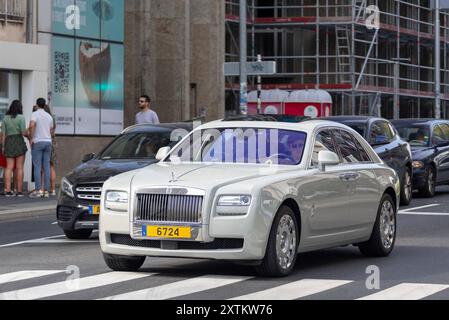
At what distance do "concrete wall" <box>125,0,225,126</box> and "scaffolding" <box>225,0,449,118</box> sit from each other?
25.7ft

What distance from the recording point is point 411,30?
61219 mm

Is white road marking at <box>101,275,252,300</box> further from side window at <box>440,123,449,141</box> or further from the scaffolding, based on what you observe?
the scaffolding

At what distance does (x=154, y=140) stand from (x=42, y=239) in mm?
2425

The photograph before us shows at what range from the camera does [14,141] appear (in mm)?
26281

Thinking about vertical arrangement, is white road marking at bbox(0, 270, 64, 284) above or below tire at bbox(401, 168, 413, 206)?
below

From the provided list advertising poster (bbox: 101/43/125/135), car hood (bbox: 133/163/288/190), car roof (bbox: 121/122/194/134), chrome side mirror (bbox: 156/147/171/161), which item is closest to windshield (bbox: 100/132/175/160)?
car roof (bbox: 121/122/194/134)

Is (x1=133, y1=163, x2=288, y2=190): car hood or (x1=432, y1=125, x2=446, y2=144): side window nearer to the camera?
(x1=133, y1=163, x2=288, y2=190): car hood

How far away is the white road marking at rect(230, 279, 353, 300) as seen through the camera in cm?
1080

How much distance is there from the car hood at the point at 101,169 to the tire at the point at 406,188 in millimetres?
7542

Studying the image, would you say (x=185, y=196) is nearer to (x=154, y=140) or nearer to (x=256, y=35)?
(x=154, y=140)

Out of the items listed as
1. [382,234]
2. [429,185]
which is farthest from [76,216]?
[429,185]

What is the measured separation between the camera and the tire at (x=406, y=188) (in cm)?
2416

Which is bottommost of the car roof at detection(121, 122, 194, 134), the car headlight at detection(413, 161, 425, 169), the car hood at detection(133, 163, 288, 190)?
the car headlight at detection(413, 161, 425, 169)
